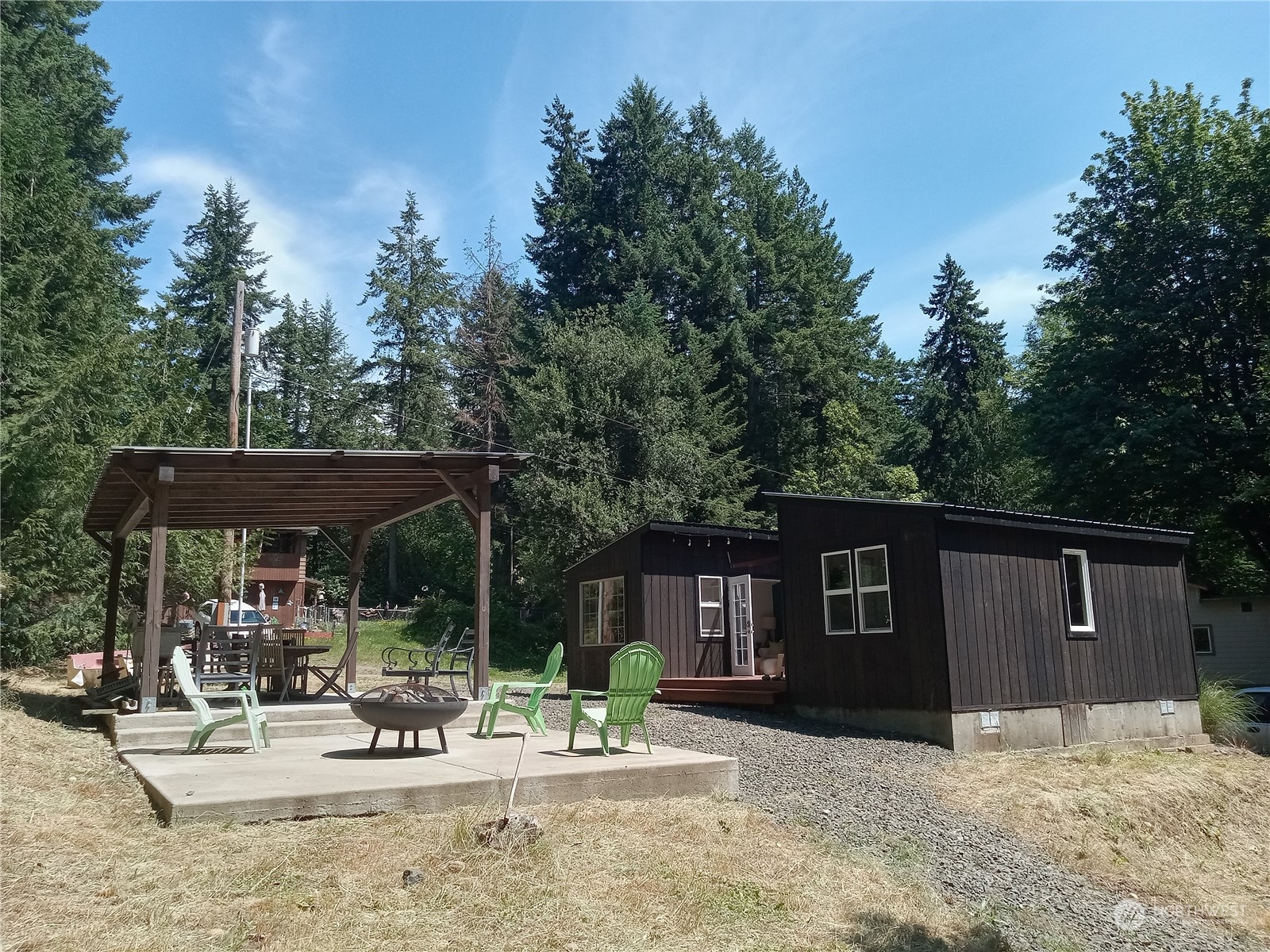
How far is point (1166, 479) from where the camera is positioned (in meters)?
19.8

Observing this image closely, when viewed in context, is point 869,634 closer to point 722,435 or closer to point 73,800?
point 73,800

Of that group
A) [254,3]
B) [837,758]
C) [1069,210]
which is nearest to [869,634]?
[837,758]

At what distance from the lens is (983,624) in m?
10.5

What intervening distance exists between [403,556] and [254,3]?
28709mm

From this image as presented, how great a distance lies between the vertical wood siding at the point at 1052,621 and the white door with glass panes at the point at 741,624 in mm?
5220

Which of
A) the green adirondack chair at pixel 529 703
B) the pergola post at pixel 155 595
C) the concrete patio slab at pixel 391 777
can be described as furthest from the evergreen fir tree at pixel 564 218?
the concrete patio slab at pixel 391 777

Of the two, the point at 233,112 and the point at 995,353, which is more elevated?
the point at 995,353

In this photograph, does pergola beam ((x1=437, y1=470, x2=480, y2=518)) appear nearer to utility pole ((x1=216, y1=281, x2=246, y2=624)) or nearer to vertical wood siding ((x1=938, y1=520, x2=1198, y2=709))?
vertical wood siding ((x1=938, y1=520, x2=1198, y2=709))

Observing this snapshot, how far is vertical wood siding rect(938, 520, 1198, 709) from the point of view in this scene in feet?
33.7

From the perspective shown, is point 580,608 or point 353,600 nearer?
point 353,600

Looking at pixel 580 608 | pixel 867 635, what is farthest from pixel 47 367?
pixel 867 635

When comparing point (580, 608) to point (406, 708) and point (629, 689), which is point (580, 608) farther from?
point (406, 708)

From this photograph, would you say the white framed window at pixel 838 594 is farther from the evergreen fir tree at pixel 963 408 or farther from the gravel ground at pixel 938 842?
the evergreen fir tree at pixel 963 408

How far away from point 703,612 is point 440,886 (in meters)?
11.4
